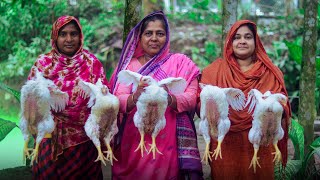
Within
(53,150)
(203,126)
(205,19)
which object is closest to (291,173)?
(203,126)

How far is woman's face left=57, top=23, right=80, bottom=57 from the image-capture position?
335 cm

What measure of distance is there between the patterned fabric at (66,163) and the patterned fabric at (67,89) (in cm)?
1

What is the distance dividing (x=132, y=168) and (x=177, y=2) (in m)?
10.3

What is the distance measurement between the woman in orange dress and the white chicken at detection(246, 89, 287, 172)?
152 millimetres

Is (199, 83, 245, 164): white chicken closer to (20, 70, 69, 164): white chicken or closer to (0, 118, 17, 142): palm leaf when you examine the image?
(20, 70, 69, 164): white chicken

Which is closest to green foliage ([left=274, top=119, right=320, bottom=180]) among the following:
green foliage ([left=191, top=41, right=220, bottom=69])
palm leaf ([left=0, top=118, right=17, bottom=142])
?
palm leaf ([left=0, top=118, right=17, bottom=142])

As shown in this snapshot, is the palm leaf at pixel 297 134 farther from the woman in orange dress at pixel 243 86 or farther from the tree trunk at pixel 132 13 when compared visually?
the tree trunk at pixel 132 13

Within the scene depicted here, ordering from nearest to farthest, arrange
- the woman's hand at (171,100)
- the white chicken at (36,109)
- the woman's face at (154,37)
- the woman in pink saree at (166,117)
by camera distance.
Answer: the white chicken at (36,109) → the woman's hand at (171,100) → the woman in pink saree at (166,117) → the woman's face at (154,37)

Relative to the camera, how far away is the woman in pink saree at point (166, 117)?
322 cm

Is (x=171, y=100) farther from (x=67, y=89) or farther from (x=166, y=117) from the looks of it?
(x=67, y=89)

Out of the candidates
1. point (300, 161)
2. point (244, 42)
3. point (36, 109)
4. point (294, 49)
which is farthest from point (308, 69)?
point (294, 49)

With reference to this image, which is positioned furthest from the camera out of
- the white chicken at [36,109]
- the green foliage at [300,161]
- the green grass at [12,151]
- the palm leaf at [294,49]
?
the palm leaf at [294,49]

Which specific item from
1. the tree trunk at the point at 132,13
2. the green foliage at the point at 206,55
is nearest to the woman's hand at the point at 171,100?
the tree trunk at the point at 132,13

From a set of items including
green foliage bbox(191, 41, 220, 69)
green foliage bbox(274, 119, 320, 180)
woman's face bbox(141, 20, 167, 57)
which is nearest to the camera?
woman's face bbox(141, 20, 167, 57)
